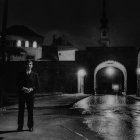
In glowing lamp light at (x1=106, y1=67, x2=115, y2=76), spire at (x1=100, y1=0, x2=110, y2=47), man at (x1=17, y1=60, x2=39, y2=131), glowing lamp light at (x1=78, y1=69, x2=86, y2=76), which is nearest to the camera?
man at (x1=17, y1=60, x2=39, y2=131)

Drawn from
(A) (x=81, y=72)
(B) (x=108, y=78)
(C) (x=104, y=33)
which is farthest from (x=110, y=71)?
(C) (x=104, y=33)

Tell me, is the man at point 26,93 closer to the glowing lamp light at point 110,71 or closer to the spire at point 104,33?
the glowing lamp light at point 110,71

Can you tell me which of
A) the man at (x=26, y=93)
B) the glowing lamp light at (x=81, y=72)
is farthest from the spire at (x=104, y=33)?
the man at (x=26, y=93)

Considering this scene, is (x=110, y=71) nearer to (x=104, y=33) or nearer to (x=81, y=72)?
(x=81, y=72)

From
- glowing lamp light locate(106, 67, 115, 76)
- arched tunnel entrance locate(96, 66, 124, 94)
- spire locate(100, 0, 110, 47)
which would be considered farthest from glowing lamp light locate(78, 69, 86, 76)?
spire locate(100, 0, 110, 47)

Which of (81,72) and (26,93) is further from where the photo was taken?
(81,72)

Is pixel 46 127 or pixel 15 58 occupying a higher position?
pixel 15 58

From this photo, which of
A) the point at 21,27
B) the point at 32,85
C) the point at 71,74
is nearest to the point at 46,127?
the point at 32,85

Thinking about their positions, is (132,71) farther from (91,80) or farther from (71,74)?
(71,74)

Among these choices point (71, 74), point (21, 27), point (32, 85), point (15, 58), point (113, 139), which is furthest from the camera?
point (21, 27)

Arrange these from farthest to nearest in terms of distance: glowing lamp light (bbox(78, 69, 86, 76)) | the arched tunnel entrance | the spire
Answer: the spire → the arched tunnel entrance → glowing lamp light (bbox(78, 69, 86, 76))

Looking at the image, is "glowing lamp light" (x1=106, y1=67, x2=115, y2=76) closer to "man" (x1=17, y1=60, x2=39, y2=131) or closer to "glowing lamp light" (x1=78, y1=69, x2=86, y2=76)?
"glowing lamp light" (x1=78, y1=69, x2=86, y2=76)

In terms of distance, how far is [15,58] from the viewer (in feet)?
186

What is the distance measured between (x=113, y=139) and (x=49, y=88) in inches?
1257
